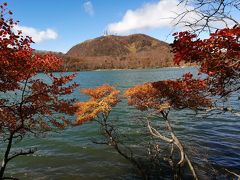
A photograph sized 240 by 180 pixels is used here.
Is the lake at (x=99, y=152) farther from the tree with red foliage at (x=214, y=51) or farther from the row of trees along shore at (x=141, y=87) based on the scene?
the tree with red foliage at (x=214, y=51)

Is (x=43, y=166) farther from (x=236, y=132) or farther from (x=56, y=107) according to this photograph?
(x=236, y=132)

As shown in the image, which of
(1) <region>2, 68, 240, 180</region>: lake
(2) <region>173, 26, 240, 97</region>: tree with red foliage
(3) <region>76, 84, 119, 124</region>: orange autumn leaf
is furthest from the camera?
(1) <region>2, 68, 240, 180</region>: lake

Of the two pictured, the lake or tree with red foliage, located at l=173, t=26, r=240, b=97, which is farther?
the lake

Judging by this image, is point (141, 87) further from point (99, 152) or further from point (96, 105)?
point (99, 152)

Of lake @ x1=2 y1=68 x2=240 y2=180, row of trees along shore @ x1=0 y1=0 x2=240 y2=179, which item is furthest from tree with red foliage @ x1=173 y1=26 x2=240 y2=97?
lake @ x1=2 y1=68 x2=240 y2=180

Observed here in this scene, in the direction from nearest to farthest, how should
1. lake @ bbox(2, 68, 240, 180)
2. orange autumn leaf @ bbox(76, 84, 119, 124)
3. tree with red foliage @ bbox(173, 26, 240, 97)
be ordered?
tree with red foliage @ bbox(173, 26, 240, 97) → orange autumn leaf @ bbox(76, 84, 119, 124) → lake @ bbox(2, 68, 240, 180)

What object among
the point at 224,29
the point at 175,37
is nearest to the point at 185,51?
the point at 175,37

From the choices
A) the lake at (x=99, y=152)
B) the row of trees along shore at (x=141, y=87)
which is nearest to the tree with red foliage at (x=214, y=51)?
the row of trees along shore at (x=141, y=87)

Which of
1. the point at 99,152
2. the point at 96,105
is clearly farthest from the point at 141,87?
the point at 99,152

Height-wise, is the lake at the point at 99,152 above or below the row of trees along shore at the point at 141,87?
below

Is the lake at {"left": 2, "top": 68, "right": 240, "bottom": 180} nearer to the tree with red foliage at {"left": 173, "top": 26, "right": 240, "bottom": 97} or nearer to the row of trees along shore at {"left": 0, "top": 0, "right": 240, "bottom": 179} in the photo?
the row of trees along shore at {"left": 0, "top": 0, "right": 240, "bottom": 179}

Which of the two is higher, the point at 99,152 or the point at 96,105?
the point at 96,105

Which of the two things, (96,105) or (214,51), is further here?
(96,105)

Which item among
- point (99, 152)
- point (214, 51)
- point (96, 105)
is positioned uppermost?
point (214, 51)
